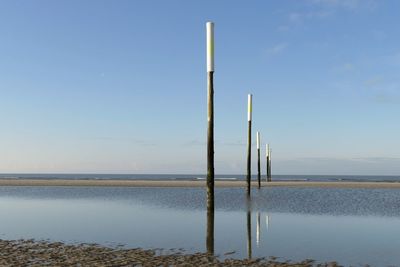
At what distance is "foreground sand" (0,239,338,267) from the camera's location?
12.3m

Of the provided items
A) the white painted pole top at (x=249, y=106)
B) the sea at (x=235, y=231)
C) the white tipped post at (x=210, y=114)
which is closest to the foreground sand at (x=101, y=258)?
the sea at (x=235, y=231)

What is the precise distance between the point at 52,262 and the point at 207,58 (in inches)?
556

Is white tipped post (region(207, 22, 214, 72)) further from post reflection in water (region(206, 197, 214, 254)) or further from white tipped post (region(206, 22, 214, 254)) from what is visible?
post reflection in water (region(206, 197, 214, 254))

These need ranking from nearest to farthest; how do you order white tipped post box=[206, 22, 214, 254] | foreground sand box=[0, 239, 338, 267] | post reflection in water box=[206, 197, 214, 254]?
1. foreground sand box=[0, 239, 338, 267]
2. post reflection in water box=[206, 197, 214, 254]
3. white tipped post box=[206, 22, 214, 254]

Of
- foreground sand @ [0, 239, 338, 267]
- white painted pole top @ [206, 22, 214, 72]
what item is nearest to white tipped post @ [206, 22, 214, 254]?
white painted pole top @ [206, 22, 214, 72]

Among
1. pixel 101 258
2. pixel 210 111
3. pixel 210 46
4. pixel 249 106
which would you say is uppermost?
pixel 210 46

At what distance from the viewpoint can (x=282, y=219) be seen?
23.0 metres

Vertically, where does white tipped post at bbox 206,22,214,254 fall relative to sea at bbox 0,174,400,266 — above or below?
above

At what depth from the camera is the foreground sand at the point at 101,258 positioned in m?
12.3

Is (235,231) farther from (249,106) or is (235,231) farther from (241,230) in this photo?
(249,106)

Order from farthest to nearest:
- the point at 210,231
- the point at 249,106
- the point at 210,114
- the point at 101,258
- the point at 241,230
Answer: the point at 249,106 < the point at 210,114 < the point at 241,230 < the point at 210,231 < the point at 101,258

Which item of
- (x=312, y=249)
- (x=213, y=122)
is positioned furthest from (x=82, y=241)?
(x=213, y=122)

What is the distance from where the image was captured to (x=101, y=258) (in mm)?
13117

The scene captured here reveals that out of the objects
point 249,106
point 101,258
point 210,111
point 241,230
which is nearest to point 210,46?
point 210,111
